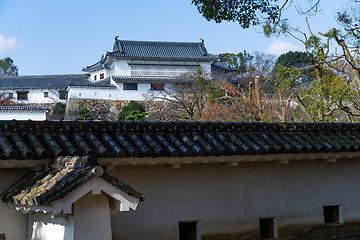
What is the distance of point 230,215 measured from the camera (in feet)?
24.1

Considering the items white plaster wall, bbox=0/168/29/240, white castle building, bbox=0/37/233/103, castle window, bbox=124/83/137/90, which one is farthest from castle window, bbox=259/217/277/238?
castle window, bbox=124/83/137/90

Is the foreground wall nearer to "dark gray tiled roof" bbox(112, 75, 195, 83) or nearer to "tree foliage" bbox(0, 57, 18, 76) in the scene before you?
"dark gray tiled roof" bbox(112, 75, 195, 83)

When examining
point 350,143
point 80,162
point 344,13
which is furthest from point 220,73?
point 80,162

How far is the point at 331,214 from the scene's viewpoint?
8.31 metres

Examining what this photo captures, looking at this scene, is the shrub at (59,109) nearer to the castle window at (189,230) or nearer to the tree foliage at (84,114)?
the tree foliage at (84,114)

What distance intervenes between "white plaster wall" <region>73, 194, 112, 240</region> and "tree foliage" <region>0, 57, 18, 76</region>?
60029mm

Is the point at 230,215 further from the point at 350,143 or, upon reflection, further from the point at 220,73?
the point at 220,73

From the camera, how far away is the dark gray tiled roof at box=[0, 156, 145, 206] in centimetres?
431

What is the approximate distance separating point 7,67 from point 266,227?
5945cm

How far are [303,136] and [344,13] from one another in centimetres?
543

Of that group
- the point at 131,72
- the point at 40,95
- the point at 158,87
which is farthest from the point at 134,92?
the point at 40,95

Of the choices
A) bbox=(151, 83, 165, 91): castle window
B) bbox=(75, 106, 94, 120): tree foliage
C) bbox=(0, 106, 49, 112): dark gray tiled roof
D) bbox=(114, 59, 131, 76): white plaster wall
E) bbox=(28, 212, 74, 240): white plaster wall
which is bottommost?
bbox=(28, 212, 74, 240): white plaster wall

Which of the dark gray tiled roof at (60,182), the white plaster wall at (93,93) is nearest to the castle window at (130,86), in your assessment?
the white plaster wall at (93,93)

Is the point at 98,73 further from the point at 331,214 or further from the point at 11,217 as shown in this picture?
the point at 11,217
